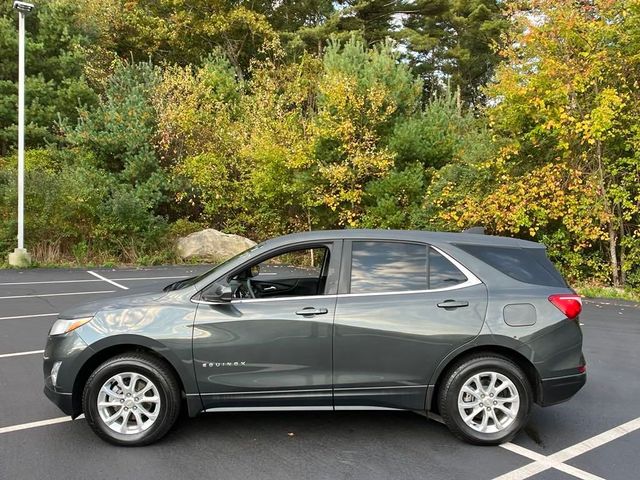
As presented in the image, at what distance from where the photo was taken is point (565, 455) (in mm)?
3900

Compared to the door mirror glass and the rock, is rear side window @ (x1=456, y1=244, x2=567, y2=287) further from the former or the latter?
the rock

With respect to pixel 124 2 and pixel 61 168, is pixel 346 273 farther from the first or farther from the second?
pixel 124 2

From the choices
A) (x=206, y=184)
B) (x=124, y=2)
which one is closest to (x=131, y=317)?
(x=206, y=184)

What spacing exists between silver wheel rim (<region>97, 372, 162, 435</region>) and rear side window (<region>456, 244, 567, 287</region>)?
2.63 m

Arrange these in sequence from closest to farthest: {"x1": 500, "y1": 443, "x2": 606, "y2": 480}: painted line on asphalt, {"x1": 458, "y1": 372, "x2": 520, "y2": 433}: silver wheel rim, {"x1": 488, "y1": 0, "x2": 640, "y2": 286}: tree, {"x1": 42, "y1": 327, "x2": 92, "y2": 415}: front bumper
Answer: {"x1": 500, "y1": 443, "x2": 606, "y2": 480}: painted line on asphalt → {"x1": 42, "y1": 327, "x2": 92, "y2": 415}: front bumper → {"x1": 458, "y1": 372, "x2": 520, "y2": 433}: silver wheel rim → {"x1": 488, "y1": 0, "x2": 640, "y2": 286}: tree

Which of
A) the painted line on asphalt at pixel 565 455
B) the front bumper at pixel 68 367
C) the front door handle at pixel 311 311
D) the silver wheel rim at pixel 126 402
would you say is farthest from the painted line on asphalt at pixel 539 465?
the front bumper at pixel 68 367

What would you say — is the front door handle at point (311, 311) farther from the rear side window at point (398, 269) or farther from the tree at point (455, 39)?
the tree at point (455, 39)

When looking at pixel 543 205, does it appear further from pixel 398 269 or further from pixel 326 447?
pixel 326 447

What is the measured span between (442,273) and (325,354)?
1104 mm

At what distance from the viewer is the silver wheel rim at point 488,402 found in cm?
404

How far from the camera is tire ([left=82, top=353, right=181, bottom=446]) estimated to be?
3.93 meters

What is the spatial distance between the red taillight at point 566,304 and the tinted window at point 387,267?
1.00 m

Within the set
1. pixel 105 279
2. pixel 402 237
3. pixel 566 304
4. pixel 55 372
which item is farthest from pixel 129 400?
pixel 105 279

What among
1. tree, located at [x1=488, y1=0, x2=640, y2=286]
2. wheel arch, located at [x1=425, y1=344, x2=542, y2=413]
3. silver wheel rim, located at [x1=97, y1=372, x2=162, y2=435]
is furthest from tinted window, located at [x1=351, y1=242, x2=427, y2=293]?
tree, located at [x1=488, y1=0, x2=640, y2=286]
